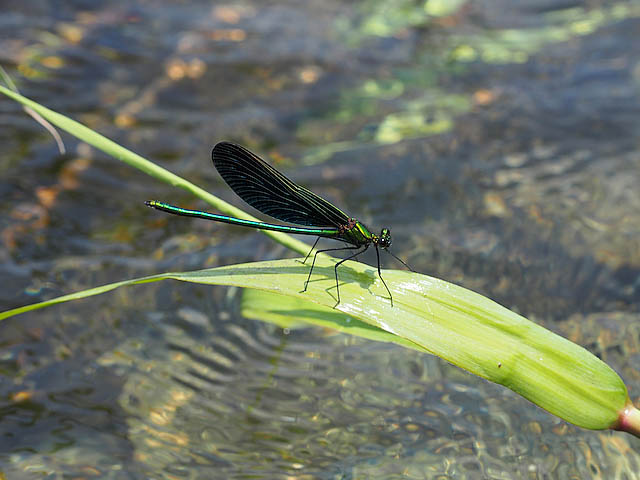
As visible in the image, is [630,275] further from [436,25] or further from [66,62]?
[66,62]

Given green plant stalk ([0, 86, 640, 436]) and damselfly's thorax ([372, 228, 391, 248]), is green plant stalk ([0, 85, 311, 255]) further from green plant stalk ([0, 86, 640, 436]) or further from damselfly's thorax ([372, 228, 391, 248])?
damselfly's thorax ([372, 228, 391, 248])

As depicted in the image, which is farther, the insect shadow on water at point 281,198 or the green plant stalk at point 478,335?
the insect shadow on water at point 281,198

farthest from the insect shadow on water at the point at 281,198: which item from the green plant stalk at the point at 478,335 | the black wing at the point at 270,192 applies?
the green plant stalk at the point at 478,335

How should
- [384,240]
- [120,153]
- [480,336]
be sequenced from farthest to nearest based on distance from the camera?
[384,240] < [120,153] < [480,336]

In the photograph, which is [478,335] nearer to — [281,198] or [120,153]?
[281,198]

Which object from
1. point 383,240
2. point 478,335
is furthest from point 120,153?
point 478,335

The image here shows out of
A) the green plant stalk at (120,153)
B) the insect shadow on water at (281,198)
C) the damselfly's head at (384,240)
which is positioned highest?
the green plant stalk at (120,153)

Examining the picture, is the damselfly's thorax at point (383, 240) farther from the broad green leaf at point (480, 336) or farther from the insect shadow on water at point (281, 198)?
the broad green leaf at point (480, 336)
